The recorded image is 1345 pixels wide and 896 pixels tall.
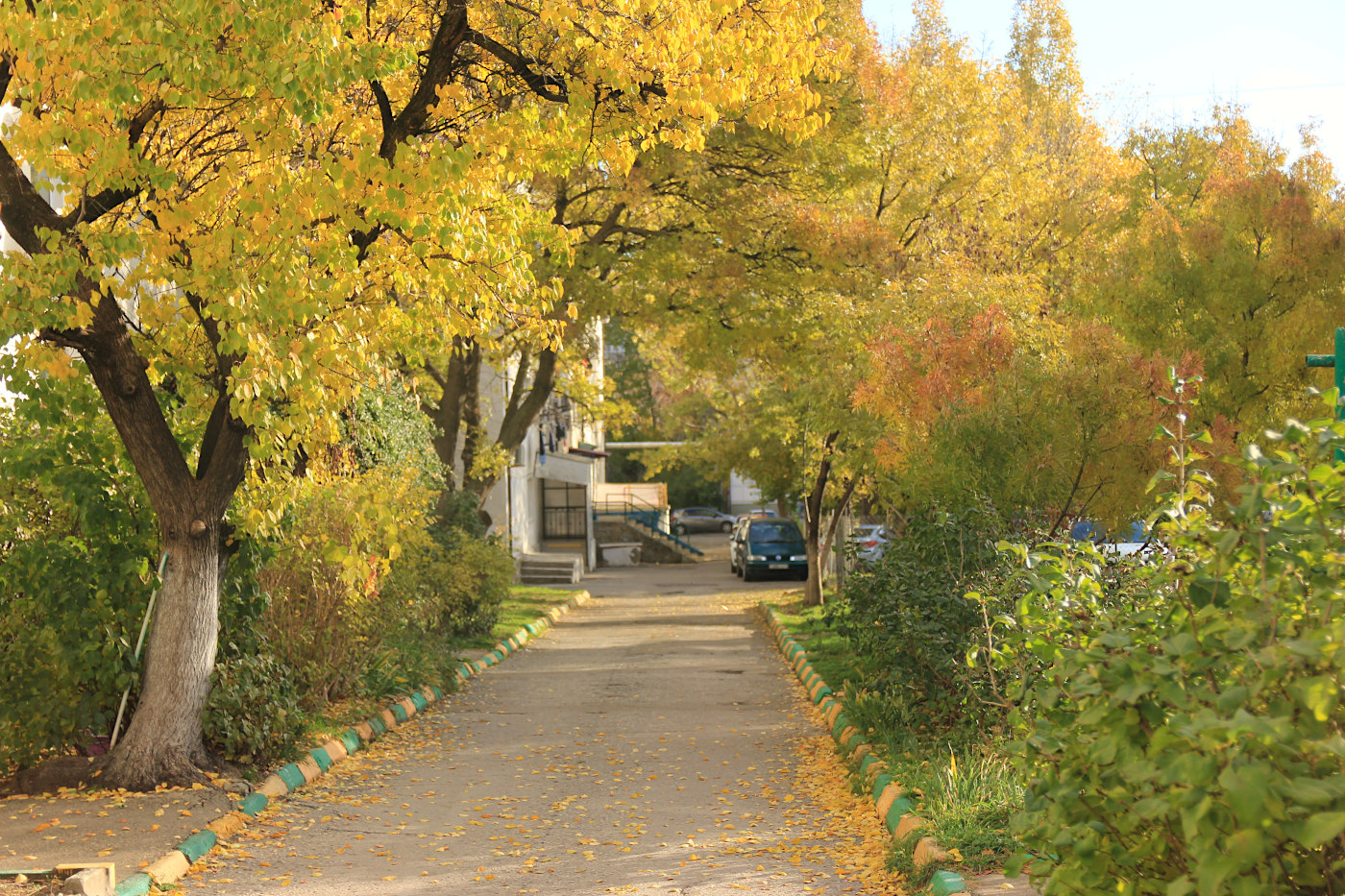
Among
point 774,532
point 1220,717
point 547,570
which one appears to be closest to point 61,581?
point 1220,717

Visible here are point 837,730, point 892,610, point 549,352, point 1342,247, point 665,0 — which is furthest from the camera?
point 549,352

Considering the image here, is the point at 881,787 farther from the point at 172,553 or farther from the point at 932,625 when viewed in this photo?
the point at 172,553

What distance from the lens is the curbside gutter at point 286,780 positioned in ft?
21.4

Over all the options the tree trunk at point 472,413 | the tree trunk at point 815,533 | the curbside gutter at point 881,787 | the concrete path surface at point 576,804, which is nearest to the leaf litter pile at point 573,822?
the concrete path surface at point 576,804

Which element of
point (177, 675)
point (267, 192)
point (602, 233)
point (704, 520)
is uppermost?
point (602, 233)

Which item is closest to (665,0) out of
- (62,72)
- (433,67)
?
(433,67)

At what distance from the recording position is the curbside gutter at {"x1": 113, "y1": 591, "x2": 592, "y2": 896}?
21.4 feet

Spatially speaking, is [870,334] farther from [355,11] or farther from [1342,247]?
[355,11]

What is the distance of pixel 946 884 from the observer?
5.92 meters

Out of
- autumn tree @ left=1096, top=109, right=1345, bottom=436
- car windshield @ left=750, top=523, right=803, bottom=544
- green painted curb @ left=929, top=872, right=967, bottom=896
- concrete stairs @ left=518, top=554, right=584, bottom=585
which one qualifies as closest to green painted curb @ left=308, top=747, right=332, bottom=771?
green painted curb @ left=929, top=872, right=967, bottom=896

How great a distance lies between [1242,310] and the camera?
1524 centimetres

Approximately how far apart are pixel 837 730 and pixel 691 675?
4925mm

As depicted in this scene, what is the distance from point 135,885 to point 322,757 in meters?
3.46

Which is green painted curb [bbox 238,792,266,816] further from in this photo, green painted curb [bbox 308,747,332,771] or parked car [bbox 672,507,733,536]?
parked car [bbox 672,507,733,536]
